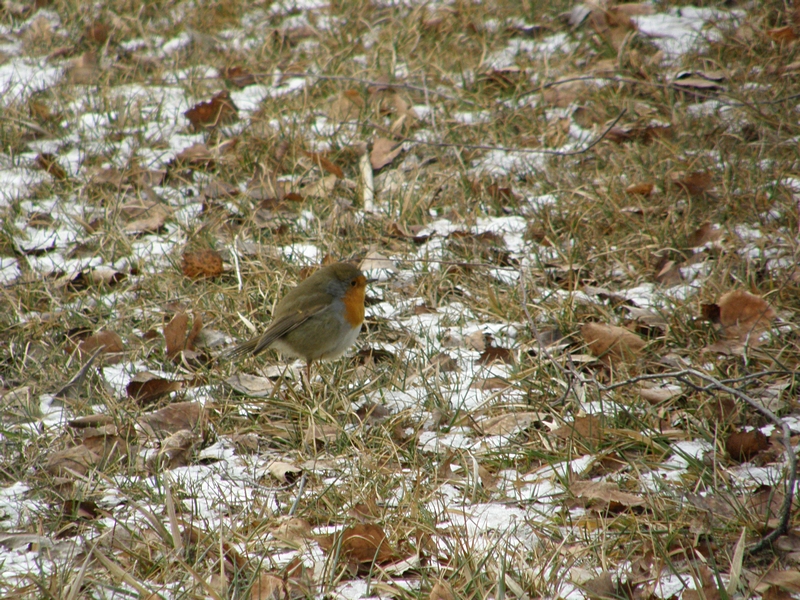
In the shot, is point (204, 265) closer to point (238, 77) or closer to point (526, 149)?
point (526, 149)

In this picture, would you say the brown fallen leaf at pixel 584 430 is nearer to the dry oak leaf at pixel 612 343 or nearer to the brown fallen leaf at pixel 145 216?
the dry oak leaf at pixel 612 343

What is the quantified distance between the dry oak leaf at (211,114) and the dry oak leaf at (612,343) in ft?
11.3

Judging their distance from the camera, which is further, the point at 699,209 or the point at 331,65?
the point at 331,65

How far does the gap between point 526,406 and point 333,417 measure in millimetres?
838

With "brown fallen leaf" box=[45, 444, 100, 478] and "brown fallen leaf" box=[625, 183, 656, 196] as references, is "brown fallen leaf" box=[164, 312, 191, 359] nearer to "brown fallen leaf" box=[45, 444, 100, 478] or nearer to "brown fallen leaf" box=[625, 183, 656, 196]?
"brown fallen leaf" box=[45, 444, 100, 478]

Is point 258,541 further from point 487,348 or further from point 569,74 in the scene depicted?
point 569,74

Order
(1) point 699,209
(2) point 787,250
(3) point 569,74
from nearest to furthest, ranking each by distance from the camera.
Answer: (2) point 787,250 < (1) point 699,209 < (3) point 569,74

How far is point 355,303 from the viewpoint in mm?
3723

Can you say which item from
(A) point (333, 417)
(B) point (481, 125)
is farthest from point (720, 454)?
(B) point (481, 125)

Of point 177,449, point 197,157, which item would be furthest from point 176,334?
point 197,157

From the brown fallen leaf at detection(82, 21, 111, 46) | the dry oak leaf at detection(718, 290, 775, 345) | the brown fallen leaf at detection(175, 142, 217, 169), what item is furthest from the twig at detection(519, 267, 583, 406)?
the brown fallen leaf at detection(82, 21, 111, 46)

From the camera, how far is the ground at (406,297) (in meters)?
2.43

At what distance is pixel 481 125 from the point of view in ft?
17.7

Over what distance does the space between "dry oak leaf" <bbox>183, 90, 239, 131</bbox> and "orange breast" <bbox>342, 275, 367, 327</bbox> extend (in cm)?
254
